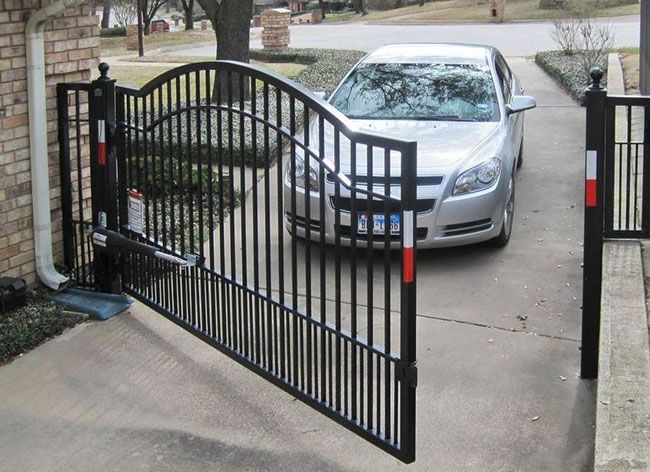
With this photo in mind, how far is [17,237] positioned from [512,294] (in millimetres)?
3330

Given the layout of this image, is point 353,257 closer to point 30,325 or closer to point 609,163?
point 609,163

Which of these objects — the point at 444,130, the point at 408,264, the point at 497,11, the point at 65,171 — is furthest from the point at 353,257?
the point at 497,11

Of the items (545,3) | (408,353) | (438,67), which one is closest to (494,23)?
(545,3)

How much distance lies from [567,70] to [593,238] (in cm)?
1261

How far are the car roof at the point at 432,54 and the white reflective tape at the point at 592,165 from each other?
13.8 feet

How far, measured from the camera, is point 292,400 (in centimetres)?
493

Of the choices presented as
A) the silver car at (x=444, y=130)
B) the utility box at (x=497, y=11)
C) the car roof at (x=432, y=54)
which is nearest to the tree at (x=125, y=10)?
the utility box at (x=497, y=11)

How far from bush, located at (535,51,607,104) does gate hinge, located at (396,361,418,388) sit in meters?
10.00

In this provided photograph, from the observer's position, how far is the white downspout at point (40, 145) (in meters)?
5.93

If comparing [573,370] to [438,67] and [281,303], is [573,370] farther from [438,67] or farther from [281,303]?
[438,67]

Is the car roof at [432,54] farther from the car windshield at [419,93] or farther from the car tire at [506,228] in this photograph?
the car tire at [506,228]

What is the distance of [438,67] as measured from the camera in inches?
340

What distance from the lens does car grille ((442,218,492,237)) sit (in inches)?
273

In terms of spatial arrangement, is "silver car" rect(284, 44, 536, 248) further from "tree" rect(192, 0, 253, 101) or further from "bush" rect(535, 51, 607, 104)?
"tree" rect(192, 0, 253, 101)
